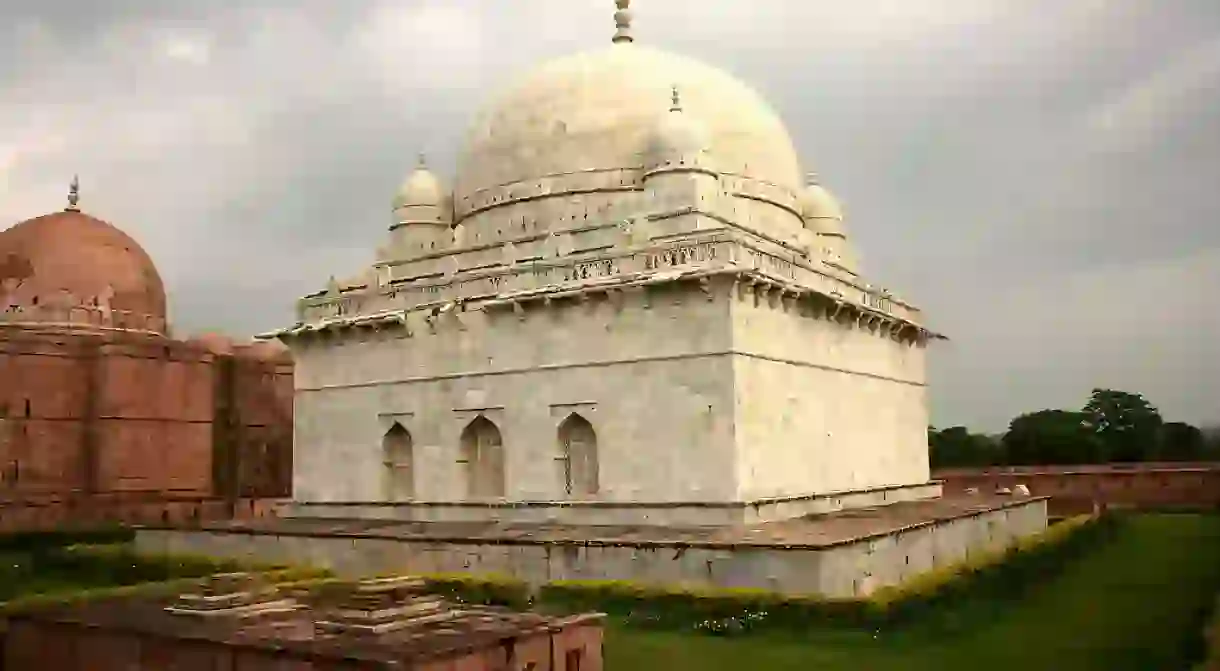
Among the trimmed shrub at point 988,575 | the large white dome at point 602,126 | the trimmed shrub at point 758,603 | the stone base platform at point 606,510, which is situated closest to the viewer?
the trimmed shrub at point 758,603

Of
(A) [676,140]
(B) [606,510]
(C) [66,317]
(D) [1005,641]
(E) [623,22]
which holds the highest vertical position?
(E) [623,22]

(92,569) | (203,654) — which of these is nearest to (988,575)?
(203,654)

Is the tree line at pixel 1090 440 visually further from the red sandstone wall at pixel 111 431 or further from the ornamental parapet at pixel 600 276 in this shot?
the red sandstone wall at pixel 111 431

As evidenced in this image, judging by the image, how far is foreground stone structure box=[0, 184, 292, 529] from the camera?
25344 millimetres

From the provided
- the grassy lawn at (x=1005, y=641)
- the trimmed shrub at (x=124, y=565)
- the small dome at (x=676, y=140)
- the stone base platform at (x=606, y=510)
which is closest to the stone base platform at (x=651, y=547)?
the stone base platform at (x=606, y=510)

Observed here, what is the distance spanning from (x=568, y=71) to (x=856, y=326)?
7.62 meters

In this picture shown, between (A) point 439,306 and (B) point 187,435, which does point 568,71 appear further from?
(B) point 187,435

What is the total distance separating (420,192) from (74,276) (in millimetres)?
10957

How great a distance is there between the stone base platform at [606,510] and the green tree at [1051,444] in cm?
2258

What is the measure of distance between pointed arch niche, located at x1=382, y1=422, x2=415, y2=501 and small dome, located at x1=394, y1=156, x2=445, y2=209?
5.04 m

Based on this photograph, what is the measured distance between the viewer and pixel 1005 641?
38.1 feet

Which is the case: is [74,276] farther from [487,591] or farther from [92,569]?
[487,591]

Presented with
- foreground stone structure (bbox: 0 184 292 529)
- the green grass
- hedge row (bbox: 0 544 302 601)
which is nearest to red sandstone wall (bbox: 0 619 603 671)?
hedge row (bbox: 0 544 302 601)

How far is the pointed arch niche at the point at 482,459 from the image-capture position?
18969 millimetres
